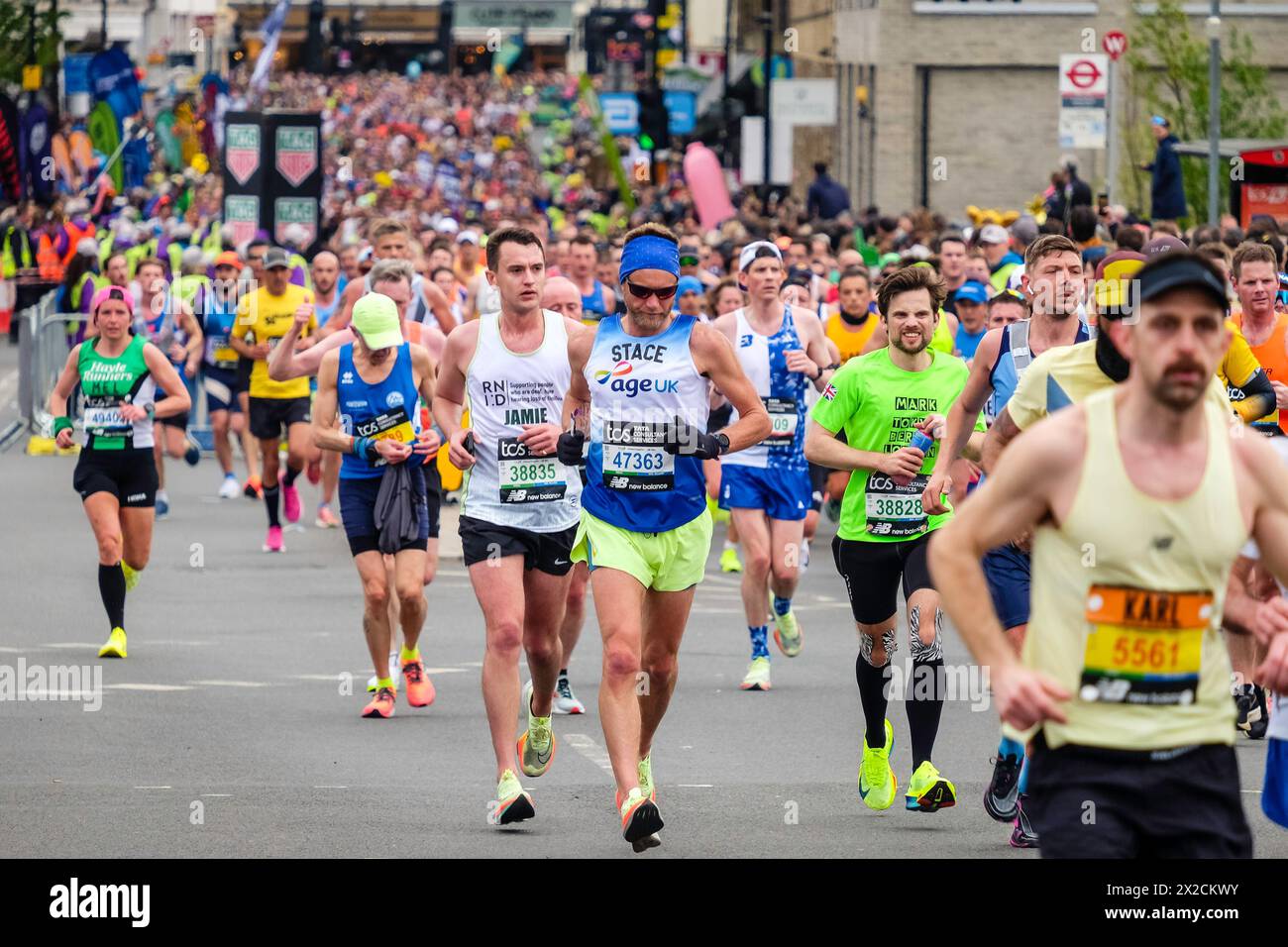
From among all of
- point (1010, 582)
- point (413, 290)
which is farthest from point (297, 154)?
point (1010, 582)

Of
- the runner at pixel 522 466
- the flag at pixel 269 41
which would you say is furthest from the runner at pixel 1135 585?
the flag at pixel 269 41

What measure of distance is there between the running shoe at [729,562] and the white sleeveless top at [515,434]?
315 inches

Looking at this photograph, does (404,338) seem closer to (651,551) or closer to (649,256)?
(649,256)

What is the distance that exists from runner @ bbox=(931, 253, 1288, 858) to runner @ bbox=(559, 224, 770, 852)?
10.8 feet

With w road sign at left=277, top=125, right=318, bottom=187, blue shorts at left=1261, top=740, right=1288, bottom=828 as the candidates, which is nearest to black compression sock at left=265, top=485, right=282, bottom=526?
w road sign at left=277, top=125, right=318, bottom=187

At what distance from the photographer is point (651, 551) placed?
852 cm

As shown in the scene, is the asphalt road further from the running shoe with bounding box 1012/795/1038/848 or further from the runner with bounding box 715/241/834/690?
the runner with bounding box 715/241/834/690

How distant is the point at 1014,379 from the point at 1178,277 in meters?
3.77

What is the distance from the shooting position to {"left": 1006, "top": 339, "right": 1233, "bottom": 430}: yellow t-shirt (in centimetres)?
740

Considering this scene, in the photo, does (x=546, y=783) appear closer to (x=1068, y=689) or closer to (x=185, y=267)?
(x=1068, y=689)

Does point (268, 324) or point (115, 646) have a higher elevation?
point (268, 324)

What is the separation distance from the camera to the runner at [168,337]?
20281mm
